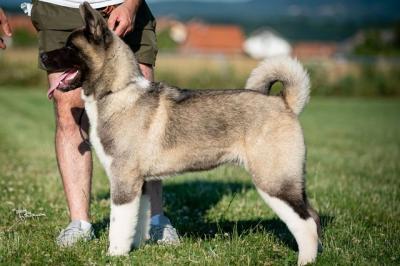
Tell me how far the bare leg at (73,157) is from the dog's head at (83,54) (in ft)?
2.10

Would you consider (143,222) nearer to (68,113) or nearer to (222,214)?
(68,113)

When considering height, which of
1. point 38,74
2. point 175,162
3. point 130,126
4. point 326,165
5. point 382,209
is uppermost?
point 130,126

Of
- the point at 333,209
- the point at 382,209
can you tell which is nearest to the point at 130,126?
the point at 333,209

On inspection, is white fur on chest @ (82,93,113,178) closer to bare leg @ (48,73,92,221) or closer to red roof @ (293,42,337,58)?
bare leg @ (48,73,92,221)

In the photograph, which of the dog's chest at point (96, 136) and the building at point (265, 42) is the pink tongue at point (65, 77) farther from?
the building at point (265, 42)

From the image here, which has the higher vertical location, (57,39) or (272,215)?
(57,39)

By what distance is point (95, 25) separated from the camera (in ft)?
14.5

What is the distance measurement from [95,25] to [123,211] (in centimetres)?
150

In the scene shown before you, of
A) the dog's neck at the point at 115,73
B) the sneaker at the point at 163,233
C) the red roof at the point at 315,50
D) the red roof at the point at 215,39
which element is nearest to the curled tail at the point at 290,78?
the dog's neck at the point at 115,73

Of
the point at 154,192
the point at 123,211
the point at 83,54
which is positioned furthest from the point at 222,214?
the point at 83,54

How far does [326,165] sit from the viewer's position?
10617mm

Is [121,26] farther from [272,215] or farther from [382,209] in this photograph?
[382,209]

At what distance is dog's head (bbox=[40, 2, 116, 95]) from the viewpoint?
14.7ft

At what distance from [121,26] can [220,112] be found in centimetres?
116
